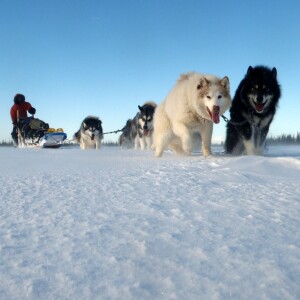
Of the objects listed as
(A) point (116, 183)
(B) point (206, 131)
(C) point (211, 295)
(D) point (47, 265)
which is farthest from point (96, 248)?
(B) point (206, 131)

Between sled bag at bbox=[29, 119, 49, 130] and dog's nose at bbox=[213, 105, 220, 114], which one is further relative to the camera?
sled bag at bbox=[29, 119, 49, 130]

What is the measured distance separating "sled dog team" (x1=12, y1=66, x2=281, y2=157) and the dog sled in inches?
225

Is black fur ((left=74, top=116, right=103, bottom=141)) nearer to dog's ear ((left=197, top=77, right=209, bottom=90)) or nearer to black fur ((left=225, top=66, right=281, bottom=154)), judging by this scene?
black fur ((left=225, top=66, right=281, bottom=154))

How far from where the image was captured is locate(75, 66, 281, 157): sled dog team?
450 cm

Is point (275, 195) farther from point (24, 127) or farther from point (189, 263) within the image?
point (24, 127)

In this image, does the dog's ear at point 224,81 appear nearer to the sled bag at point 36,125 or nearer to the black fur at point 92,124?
the black fur at point 92,124

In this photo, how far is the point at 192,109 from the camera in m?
4.58

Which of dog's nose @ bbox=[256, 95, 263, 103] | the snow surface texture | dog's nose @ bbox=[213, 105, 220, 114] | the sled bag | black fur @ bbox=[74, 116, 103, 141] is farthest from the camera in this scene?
the sled bag

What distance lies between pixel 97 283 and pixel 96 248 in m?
0.22

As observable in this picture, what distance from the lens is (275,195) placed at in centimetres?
203

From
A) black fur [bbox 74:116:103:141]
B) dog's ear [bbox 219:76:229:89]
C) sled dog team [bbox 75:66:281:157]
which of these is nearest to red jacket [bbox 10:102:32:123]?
black fur [bbox 74:116:103:141]

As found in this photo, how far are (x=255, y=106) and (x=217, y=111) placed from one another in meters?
0.66

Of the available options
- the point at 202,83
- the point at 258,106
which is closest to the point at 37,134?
the point at 202,83

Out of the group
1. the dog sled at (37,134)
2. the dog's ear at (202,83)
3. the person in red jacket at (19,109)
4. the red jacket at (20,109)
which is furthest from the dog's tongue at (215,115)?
the red jacket at (20,109)
